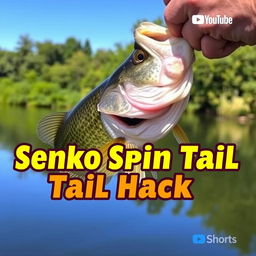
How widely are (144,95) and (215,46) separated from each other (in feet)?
0.88

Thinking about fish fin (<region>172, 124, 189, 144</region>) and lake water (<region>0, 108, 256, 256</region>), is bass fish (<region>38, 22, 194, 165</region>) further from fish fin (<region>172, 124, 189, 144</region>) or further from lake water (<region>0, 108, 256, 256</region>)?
lake water (<region>0, 108, 256, 256</region>)

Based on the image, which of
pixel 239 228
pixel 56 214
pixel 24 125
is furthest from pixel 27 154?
pixel 24 125

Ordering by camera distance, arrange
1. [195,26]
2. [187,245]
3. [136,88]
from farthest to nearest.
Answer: [187,245], [136,88], [195,26]

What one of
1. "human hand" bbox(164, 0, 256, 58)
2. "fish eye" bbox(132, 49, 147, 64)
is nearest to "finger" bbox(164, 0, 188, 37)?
"human hand" bbox(164, 0, 256, 58)

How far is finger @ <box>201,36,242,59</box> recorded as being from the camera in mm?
1251

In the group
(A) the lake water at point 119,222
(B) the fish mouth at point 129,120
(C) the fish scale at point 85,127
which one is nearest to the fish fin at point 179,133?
(B) the fish mouth at point 129,120

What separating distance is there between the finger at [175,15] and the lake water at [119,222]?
14.7 ft

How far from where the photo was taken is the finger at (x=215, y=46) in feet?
4.10

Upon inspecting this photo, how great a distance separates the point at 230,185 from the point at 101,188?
303 inches

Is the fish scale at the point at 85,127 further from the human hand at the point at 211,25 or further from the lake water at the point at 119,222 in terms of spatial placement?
the lake water at the point at 119,222

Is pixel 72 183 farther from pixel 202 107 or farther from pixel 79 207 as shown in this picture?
pixel 202 107

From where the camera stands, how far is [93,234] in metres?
5.84

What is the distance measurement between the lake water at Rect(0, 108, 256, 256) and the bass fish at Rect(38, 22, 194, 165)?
4.18 metres

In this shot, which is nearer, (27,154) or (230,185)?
(27,154)
